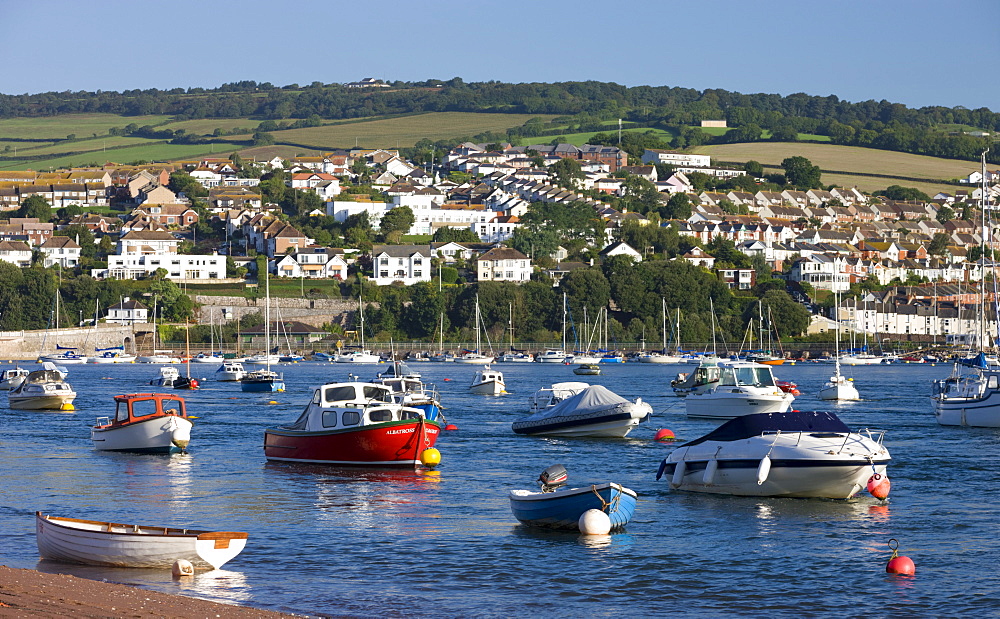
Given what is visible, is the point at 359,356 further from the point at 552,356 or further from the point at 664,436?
the point at 664,436

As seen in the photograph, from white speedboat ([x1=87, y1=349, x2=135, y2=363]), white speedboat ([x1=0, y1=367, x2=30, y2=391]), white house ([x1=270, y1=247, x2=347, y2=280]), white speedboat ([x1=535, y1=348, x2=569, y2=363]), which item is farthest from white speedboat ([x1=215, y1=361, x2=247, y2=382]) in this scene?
white house ([x1=270, y1=247, x2=347, y2=280])

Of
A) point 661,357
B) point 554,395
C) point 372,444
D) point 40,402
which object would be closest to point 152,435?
point 372,444

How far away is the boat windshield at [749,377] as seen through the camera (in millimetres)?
41600

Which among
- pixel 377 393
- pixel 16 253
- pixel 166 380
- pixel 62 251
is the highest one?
pixel 62 251

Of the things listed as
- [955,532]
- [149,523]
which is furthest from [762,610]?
[149,523]

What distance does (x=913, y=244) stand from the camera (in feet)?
542

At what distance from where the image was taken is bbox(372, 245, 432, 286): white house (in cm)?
12712

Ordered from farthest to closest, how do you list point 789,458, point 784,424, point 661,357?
point 661,357 → point 784,424 → point 789,458

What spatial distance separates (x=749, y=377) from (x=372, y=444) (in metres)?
18.2

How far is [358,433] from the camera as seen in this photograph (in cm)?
2712

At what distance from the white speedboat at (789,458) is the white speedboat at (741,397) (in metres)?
15.1

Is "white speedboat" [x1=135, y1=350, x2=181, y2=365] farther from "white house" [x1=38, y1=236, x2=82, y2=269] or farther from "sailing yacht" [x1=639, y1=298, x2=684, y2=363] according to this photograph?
"sailing yacht" [x1=639, y1=298, x2=684, y2=363]

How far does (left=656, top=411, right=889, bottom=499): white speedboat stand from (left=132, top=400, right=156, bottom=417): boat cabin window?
14955 mm

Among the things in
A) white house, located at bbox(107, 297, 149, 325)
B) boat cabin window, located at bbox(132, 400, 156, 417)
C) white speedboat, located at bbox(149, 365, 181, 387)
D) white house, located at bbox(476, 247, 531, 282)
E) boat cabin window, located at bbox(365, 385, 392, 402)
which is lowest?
white speedboat, located at bbox(149, 365, 181, 387)
